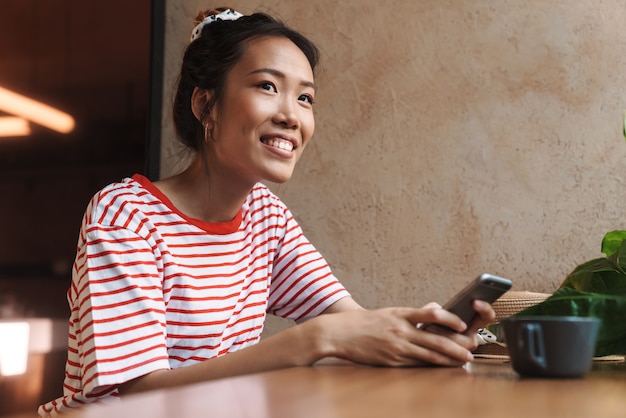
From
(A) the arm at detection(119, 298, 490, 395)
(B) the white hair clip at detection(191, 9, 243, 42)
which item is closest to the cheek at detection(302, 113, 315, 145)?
(B) the white hair clip at detection(191, 9, 243, 42)

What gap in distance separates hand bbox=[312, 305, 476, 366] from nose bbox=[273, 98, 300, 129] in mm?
564

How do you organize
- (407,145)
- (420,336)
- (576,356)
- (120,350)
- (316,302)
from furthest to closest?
(407,145), (316,302), (120,350), (420,336), (576,356)

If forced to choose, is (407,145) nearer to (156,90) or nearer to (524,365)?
(156,90)

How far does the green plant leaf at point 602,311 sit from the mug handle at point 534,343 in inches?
4.2

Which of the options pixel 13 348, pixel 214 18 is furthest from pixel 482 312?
pixel 13 348

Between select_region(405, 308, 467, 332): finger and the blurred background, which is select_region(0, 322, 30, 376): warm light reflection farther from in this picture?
select_region(405, 308, 467, 332): finger

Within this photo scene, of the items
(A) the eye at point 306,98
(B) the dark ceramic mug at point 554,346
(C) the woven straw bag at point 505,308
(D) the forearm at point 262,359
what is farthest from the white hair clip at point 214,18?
(B) the dark ceramic mug at point 554,346

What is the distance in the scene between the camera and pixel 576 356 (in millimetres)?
735

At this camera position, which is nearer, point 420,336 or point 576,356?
point 576,356

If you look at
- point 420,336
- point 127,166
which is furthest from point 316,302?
point 127,166

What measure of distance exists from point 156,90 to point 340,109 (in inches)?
23.9

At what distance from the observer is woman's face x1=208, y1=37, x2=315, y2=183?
4.68ft

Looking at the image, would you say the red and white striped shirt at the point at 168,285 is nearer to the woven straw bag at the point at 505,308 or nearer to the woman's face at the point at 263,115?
the woman's face at the point at 263,115

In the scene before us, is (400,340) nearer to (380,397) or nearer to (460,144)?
(380,397)
